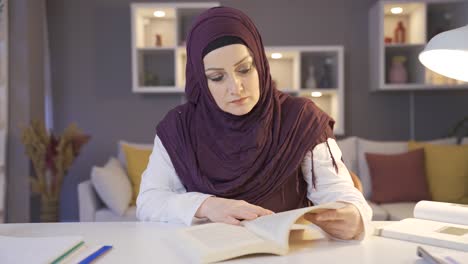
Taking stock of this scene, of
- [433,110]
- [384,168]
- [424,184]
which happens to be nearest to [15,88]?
[384,168]

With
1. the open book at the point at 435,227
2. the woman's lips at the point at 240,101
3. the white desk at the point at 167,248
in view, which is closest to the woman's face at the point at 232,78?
the woman's lips at the point at 240,101

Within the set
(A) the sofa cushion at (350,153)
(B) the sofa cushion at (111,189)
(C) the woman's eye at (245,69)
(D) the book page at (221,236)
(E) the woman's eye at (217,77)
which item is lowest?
(B) the sofa cushion at (111,189)

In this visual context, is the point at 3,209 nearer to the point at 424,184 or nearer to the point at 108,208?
the point at 108,208

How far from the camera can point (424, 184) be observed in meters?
3.10

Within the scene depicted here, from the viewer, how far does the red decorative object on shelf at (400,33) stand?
12.2 ft

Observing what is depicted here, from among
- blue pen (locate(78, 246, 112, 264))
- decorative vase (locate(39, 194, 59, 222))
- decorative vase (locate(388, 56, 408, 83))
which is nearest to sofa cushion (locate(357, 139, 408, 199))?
decorative vase (locate(388, 56, 408, 83))

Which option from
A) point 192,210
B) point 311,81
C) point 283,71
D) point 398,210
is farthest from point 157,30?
point 192,210

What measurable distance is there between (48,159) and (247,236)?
8.85 feet

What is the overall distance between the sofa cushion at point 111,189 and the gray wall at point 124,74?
0.98 metres

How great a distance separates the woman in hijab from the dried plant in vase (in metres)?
2.09

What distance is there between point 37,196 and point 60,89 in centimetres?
97

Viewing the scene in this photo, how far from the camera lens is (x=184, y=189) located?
1364 mm

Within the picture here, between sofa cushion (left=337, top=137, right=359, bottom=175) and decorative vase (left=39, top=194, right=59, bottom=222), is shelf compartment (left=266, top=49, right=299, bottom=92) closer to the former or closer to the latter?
sofa cushion (left=337, top=137, right=359, bottom=175)

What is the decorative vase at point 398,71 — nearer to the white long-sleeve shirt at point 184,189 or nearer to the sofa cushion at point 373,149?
the sofa cushion at point 373,149
